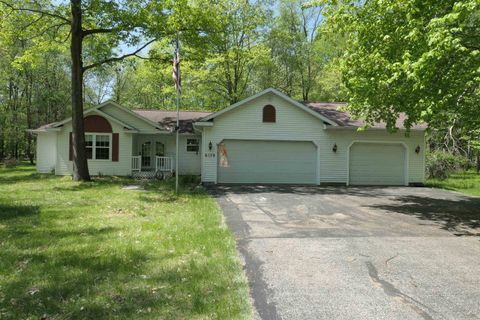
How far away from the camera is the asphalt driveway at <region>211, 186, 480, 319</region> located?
4258mm

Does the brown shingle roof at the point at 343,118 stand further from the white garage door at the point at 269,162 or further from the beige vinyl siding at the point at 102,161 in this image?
the beige vinyl siding at the point at 102,161

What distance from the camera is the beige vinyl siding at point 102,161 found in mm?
21297

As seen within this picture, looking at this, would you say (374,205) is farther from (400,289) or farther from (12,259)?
(12,259)

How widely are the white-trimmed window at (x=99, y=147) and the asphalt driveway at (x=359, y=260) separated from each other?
12.0 meters

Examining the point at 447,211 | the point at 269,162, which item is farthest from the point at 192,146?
the point at 447,211

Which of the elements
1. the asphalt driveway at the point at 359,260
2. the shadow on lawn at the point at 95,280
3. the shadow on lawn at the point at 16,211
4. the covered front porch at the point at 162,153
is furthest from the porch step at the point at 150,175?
the shadow on lawn at the point at 95,280

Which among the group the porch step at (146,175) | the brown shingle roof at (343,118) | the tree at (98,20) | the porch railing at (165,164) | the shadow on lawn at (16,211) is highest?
the tree at (98,20)

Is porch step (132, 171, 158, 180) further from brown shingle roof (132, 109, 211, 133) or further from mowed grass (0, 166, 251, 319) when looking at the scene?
mowed grass (0, 166, 251, 319)

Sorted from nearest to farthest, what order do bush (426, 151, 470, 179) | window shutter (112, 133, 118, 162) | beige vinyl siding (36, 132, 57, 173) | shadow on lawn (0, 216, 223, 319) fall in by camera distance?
shadow on lawn (0, 216, 223, 319) → window shutter (112, 133, 118, 162) → beige vinyl siding (36, 132, 57, 173) → bush (426, 151, 470, 179)

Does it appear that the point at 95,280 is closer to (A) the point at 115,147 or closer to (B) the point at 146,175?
(B) the point at 146,175

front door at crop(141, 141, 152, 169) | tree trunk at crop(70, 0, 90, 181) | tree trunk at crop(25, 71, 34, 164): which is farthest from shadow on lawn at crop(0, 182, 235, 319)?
tree trunk at crop(25, 71, 34, 164)

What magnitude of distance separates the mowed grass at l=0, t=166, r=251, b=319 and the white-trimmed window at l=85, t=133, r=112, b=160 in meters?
10.8

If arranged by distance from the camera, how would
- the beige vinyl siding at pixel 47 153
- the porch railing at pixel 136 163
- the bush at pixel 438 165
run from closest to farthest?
the porch railing at pixel 136 163 < the beige vinyl siding at pixel 47 153 < the bush at pixel 438 165

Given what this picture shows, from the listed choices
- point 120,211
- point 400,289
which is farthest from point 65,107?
point 400,289
